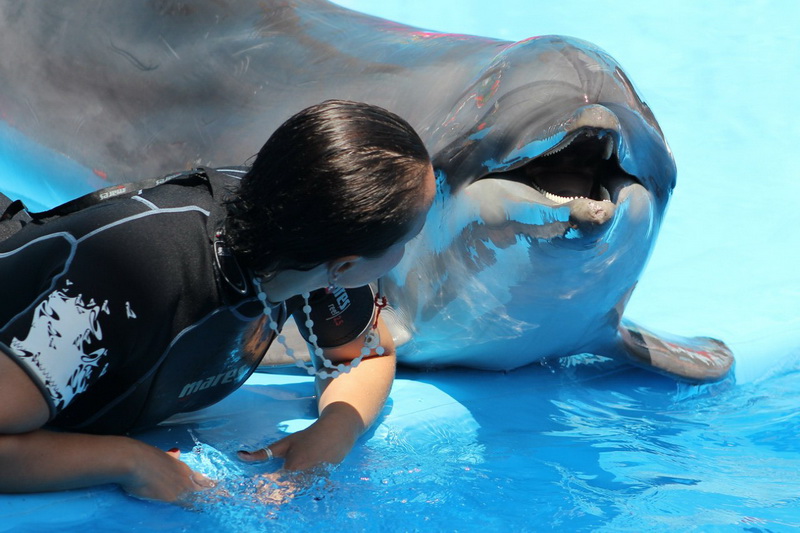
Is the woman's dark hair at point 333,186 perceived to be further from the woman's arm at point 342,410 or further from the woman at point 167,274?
the woman's arm at point 342,410

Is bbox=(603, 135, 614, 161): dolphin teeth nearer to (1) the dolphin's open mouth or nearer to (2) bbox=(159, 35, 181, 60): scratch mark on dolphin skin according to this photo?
(1) the dolphin's open mouth

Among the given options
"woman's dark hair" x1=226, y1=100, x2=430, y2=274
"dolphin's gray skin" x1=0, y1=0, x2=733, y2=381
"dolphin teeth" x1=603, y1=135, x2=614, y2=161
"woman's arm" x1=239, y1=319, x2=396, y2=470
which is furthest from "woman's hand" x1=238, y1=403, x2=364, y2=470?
"dolphin teeth" x1=603, y1=135, x2=614, y2=161

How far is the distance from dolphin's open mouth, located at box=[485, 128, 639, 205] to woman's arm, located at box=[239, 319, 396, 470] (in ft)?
2.43

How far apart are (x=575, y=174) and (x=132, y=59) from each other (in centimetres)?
281

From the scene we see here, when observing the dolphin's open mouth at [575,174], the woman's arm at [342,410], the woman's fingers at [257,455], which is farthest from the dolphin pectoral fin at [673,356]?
the woman's fingers at [257,455]

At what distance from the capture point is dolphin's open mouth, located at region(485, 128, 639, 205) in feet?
11.0

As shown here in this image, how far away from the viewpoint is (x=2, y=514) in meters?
2.40

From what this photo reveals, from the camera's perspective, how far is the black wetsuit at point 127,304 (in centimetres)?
222

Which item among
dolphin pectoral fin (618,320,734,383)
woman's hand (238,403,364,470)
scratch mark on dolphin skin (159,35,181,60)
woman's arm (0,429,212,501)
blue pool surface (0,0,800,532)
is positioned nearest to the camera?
woman's arm (0,429,212,501)

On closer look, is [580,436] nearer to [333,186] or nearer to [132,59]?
[333,186]

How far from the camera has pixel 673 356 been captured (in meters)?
4.49

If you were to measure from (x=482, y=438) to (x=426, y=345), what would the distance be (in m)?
0.64

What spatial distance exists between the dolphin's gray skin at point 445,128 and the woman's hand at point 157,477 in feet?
4.72

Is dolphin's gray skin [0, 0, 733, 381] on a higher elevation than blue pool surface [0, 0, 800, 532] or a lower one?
higher
